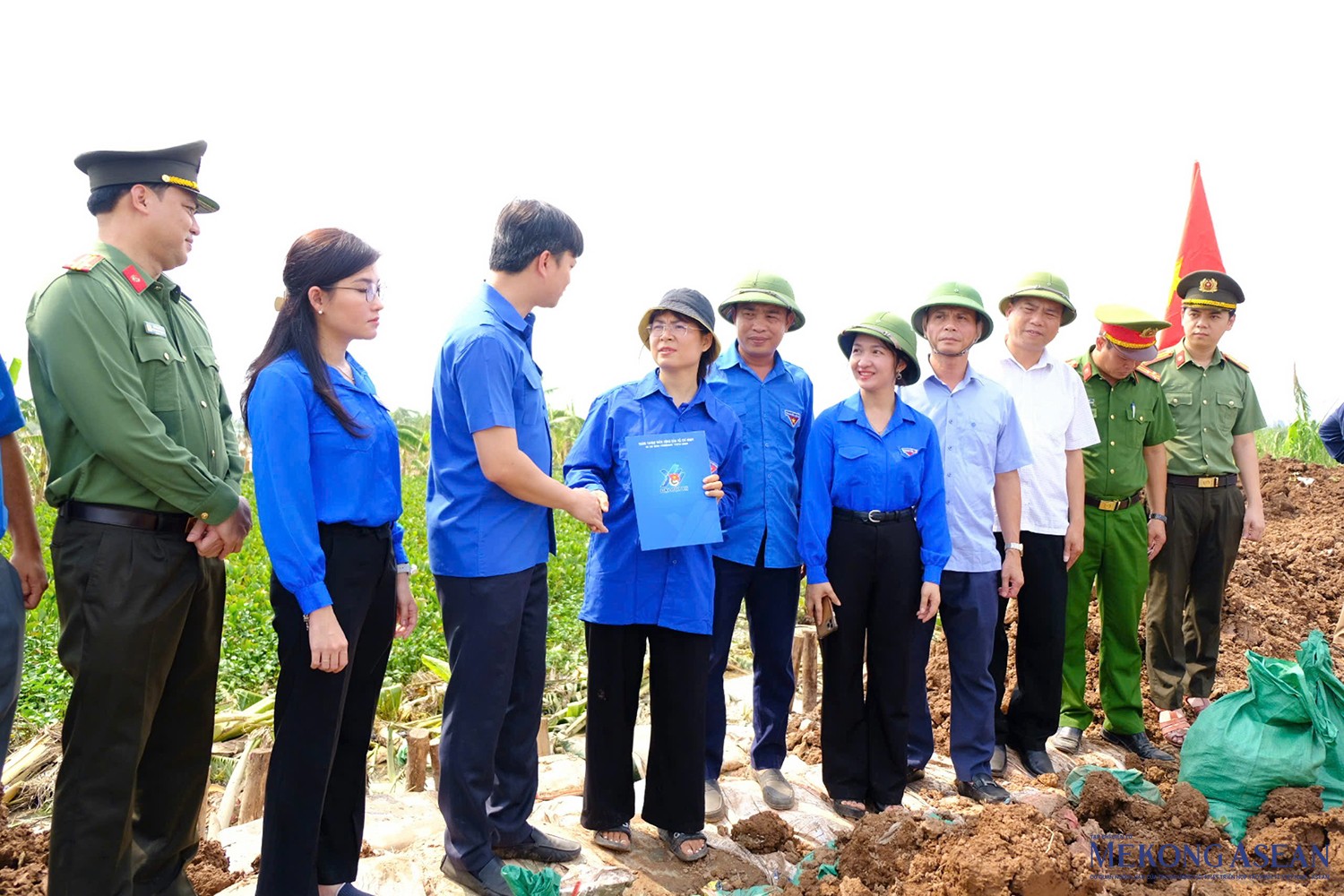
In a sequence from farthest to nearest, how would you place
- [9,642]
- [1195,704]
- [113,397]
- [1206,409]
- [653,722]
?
[1195,704], [1206,409], [653,722], [113,397], [9,642]

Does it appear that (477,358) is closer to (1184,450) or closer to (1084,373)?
(1084,373)

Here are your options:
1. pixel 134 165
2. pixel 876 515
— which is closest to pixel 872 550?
pixel 876 515

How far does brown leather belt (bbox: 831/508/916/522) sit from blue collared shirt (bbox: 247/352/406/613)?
1.87 m

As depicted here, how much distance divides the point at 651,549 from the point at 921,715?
1.81 metres

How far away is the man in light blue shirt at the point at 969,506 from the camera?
4391mm

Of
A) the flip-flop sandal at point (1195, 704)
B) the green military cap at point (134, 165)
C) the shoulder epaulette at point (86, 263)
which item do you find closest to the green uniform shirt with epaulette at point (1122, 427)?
the flip-flop sandal at point (1195, 704)

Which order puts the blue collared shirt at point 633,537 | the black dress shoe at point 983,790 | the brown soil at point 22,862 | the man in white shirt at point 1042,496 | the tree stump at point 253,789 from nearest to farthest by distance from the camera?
the brown soil at point 22,862 → the blue collared shirt at point 633,537 → the tree stump at point 253,789 → the black dress shoe at point 983,790 → the man in white shirt at point 1042,496

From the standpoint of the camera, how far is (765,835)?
148 inches

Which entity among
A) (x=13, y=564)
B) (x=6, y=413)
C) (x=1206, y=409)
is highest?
(x=1206, y=409)

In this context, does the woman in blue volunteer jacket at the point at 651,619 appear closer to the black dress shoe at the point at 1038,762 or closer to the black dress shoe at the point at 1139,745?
the black dress shoe at the point at 1038,762

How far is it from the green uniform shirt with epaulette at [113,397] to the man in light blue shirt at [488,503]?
68cm

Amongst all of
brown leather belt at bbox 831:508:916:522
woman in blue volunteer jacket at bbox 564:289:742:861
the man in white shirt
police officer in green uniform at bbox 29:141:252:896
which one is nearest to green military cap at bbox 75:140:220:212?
police officer in green uniform at bbox 29:141:252:896

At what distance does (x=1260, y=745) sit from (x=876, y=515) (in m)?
1.80

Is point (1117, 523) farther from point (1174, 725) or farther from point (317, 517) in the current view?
point (317, 517)
